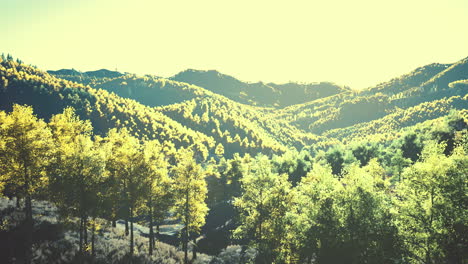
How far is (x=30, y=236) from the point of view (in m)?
23.1

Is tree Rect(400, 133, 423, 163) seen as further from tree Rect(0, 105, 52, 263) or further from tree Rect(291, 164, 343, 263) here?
tree Rect(0, 105, 52, 263)

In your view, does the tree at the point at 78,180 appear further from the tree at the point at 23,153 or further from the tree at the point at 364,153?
the tree at the point at 364,153

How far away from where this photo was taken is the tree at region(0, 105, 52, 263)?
22.4 metres

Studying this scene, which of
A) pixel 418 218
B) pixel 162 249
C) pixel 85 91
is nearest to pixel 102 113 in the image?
pixel 85 91

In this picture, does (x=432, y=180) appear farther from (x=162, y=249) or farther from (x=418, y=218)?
(x=162, y=249)

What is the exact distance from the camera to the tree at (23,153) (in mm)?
22422

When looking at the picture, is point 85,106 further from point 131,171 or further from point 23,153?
Result: point 23,153

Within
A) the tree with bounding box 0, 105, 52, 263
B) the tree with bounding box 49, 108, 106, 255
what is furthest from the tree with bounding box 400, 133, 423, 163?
the tree with bounding box 0, 105, 52, 263

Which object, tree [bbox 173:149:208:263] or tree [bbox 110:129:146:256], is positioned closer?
tree [bbox 110:129:146:256]

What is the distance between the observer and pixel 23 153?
74.9ft

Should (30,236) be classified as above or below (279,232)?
above

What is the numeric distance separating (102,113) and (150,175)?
135m

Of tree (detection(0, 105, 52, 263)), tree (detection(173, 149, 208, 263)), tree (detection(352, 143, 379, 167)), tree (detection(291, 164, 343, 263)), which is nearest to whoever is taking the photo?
tree (detection(0, 105, 52, 263))

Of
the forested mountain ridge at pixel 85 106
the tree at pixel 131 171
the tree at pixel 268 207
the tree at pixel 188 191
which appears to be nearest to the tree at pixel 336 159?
the tree at pixel 268 207
